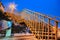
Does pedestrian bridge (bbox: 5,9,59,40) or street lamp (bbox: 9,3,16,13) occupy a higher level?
street lamp (bbox: 9,3,16,13)

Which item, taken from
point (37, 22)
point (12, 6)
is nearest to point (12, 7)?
point (12, 6)

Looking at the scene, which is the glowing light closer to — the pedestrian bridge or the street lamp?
the street lamp

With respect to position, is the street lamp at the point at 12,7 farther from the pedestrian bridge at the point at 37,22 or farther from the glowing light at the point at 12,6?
the pedestrian bridge at the point at 37,22

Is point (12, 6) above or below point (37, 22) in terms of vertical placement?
above

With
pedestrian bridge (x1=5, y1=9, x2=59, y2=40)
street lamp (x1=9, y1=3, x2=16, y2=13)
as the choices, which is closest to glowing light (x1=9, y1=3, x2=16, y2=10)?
street lamp (x1=9, y1=3, x2=16, y2=13)

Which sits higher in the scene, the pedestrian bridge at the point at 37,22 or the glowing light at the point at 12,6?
the glowing light at the point at 12,6

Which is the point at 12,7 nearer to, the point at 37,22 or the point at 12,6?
the point at 12,6

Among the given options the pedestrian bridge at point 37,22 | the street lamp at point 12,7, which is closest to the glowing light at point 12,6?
the street lamp at point 12,7

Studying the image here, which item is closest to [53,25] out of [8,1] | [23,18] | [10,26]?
A: [23,18]

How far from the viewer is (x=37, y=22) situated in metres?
3.65

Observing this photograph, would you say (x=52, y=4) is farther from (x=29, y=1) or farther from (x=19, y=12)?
(x=19, y=12)

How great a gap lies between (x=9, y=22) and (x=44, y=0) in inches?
44.3

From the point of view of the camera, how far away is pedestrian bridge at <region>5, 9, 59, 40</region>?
11.7 ft

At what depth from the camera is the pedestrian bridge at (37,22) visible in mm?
3564
